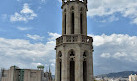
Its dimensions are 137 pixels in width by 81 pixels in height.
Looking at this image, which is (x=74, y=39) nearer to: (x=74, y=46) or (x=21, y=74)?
(x=74, y=46)

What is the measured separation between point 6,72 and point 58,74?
123742mm

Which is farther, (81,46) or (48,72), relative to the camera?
(48,72)

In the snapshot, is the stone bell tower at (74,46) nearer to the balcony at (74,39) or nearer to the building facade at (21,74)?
the balcony at (74,39)

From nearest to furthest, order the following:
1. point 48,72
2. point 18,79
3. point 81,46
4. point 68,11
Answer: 1. point 81,46
2. point 68,11
3. point 18,79
4. point 48,72

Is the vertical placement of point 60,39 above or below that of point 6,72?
above

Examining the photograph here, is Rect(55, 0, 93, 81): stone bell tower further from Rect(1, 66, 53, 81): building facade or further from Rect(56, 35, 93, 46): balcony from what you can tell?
Rect(1, 66, 53, 81): building facade

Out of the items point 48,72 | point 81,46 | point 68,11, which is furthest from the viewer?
point 48,72

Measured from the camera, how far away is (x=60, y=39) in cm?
2647

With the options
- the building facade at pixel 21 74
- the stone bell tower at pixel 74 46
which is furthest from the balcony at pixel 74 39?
the building facade at pixel 21 74

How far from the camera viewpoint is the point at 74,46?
2527cm

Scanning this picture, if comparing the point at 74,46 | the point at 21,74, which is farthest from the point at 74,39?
the point at 21,74

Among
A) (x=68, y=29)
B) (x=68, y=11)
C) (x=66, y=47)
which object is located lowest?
(x=66, y=47)

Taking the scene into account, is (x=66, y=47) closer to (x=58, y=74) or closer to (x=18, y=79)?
(x=58, y=74)

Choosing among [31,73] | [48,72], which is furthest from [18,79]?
[48,72]
